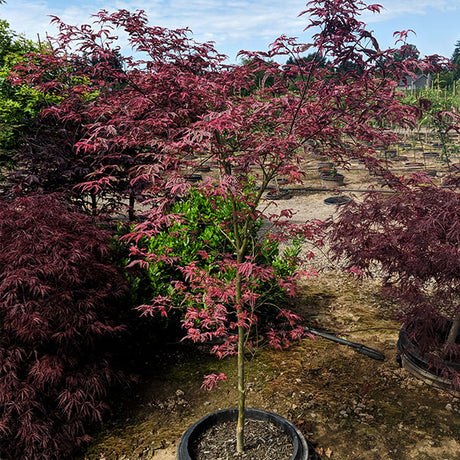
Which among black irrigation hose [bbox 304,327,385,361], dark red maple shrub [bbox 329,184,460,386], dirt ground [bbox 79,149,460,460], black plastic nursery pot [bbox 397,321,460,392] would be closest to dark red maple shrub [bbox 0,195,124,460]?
dirt ground [bbox 79,149,460,460]

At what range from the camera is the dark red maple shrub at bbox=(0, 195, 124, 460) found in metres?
2.46

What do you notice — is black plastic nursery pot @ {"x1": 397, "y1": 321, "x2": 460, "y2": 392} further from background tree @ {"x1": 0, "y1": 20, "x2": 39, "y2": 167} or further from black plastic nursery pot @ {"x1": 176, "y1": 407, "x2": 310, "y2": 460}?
background tree @ {"x1": 0, "y1": 20, "x2": 39, "y2": 167}

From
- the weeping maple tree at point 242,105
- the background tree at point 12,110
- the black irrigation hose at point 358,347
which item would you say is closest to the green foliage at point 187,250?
the black irrigation hose at point 358,347

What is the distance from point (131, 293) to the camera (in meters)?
3.46

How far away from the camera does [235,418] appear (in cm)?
260

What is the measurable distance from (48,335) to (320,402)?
1862mm

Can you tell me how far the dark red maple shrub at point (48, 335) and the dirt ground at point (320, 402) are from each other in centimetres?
29

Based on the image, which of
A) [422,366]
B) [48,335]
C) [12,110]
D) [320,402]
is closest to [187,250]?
[48,335]

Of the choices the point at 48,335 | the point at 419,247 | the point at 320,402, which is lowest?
the point at 320,402

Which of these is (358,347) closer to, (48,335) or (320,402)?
(320,402)

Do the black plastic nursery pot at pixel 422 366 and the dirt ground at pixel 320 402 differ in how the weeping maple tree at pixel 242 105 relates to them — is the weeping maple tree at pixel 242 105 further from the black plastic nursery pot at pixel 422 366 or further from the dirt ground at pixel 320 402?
the black plastic nursery pot at pixel 422 366

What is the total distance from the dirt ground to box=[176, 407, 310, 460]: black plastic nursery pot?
0.88ft

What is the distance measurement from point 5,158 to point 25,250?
297 cm

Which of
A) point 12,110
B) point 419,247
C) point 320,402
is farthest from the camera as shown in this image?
point 12,110
